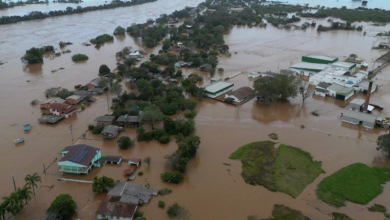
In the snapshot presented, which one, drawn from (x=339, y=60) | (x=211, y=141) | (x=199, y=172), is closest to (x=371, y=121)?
(x=211, y=141)

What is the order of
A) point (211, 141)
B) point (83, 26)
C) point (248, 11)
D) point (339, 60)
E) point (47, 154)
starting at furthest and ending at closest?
point (248, 11), point (83, 26), point (339, 60), point (211, 141), point (47, 154)

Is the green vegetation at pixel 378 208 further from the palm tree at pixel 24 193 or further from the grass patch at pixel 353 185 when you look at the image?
the palm tree at pixel 24 193

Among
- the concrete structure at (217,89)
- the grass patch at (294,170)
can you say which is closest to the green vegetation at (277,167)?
the grass patch at (294,170)

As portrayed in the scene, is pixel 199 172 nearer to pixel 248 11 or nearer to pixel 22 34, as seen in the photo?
pixel 22 34

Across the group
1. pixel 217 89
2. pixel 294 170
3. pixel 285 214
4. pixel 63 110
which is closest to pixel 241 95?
pixel 217 89

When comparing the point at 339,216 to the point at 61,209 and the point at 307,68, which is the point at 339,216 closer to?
the point at 61,209

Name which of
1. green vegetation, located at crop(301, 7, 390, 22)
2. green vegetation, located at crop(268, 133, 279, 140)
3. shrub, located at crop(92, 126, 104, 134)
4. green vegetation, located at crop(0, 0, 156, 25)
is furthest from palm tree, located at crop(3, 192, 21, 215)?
green vegetation, located at crop(301, 7, 390, 22)
